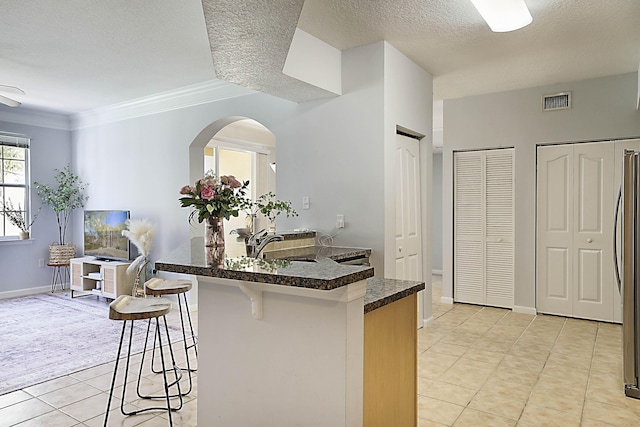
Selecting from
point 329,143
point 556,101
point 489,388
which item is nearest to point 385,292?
point 489,388

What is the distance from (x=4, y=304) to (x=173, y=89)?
3.69 metres

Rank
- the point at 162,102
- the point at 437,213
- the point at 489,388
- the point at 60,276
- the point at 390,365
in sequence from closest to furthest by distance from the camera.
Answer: the point at 390,365
the point at 489,388
the point at 162,102
the point at 60,276
the point at 437,213

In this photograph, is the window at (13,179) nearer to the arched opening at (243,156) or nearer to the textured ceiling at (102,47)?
the textured ceiling at (102,47)

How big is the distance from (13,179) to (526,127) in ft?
23.5

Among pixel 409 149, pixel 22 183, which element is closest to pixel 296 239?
pixel 409 149

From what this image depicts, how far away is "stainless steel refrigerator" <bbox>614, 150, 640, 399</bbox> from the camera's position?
9.67 ft

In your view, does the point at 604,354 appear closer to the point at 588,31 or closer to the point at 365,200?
the point at 365,200

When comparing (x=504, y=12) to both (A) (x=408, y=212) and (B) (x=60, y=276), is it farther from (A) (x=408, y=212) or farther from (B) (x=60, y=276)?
(B) (x=60, y=276)

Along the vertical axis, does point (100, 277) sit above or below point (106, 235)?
below

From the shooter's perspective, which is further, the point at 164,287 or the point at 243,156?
the point at 243,156

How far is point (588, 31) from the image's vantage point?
3.70 metres

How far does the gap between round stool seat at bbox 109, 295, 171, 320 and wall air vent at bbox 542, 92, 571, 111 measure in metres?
4.80

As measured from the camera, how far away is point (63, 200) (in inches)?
267

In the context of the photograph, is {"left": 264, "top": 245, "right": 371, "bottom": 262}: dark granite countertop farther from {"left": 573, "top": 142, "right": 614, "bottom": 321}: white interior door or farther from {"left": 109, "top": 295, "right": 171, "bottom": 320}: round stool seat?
{"left": 573, "top": 142, "right": 614, "bottom": 321}: white interior door
